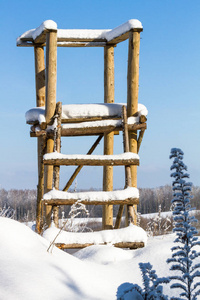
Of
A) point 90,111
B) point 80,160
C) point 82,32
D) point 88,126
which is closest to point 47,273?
point 80,160

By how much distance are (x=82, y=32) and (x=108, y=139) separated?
7.56 ft

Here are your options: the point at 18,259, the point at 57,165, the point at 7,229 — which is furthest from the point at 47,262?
the point at 57,165

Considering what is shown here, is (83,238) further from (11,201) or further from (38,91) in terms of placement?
(11,201)

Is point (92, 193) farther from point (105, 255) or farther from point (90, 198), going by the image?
point (105, 255)

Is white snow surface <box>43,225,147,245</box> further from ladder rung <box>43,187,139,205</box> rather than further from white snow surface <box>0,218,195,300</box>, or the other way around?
white snow surface <box>0,218,195,300</box>

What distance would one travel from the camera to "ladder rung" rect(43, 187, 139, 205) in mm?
5555

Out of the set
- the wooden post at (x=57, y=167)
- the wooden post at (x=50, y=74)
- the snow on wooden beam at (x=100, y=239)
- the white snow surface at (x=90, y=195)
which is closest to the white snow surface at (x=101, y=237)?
the snow on wooden beam at (x=100, y=239)

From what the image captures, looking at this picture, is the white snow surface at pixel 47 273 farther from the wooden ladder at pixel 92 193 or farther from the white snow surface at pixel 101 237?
the wooden ladder at pixel 92 193

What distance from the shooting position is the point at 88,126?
689cm

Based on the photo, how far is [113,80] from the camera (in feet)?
27.3

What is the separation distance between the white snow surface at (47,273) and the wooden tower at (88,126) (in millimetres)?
2277

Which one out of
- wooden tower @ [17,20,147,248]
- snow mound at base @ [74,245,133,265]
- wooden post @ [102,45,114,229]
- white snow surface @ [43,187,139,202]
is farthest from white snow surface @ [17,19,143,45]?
snow mound at base @ [74,245,133,265]

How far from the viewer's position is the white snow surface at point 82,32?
6.78 metres

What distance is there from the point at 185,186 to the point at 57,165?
16.5ft
